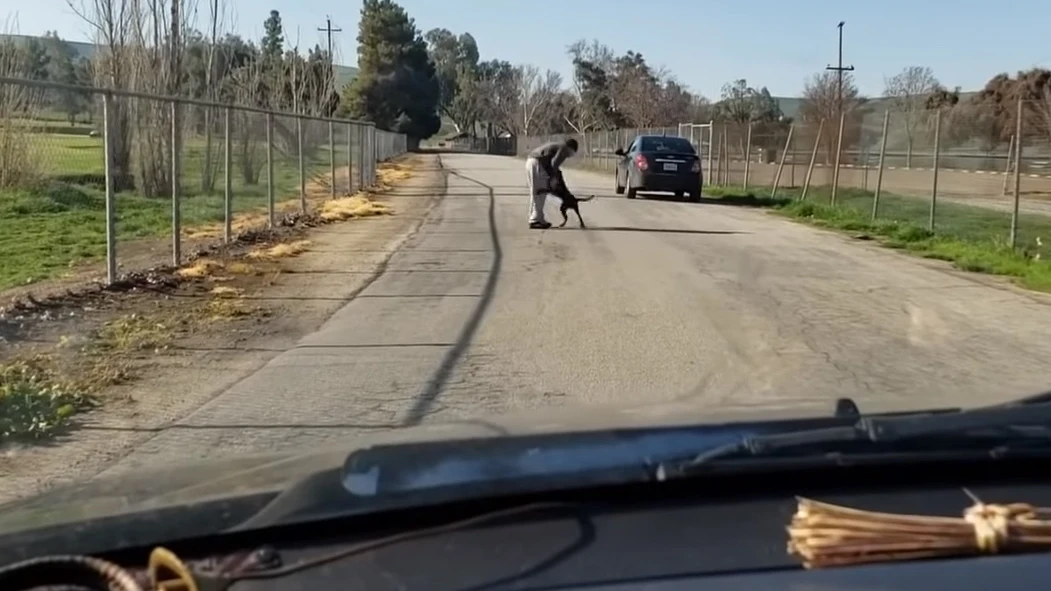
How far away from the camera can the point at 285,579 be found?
1840 mm

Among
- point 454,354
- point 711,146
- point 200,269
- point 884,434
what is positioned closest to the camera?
point 884,434

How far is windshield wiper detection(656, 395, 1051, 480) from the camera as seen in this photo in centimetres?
217

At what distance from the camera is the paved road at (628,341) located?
22.5 ft

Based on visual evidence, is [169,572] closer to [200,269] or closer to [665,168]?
[200,269]

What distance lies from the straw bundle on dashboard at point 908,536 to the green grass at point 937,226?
39.0 ft

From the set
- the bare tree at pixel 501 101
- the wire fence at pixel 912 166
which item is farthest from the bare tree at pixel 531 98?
the wire fence at pixel 912 166

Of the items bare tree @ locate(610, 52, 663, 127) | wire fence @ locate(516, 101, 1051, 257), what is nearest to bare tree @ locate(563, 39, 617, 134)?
bare tree @ locate(610, 52, 663, 127)

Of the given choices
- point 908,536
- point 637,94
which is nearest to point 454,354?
point 908,536

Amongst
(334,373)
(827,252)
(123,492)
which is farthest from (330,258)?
(123,492)

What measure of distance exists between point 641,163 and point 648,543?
26.2m

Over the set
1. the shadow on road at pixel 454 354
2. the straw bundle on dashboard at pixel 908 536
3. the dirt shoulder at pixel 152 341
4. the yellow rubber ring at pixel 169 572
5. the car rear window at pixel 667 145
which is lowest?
the dirt shoulder at pixel 152 341

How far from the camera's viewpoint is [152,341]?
9352 millimetres

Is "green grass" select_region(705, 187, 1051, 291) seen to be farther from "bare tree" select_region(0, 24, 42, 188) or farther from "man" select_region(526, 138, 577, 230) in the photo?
"bare tree" select_region(0, 24, 42, 188)

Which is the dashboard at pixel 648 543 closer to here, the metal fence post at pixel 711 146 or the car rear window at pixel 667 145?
the car rear window at pixel 667 145
